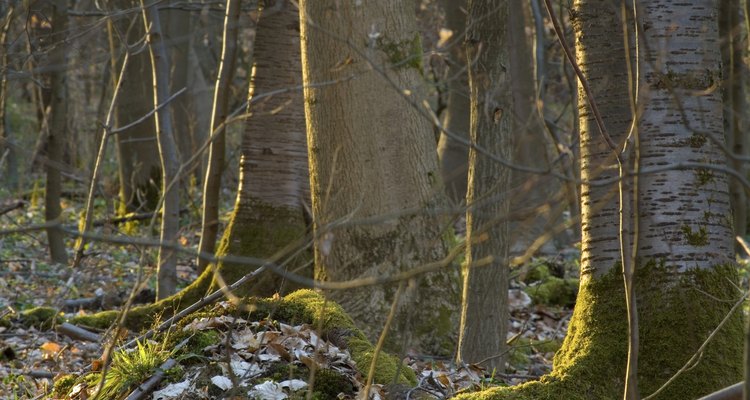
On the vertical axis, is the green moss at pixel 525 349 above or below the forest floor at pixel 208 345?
below

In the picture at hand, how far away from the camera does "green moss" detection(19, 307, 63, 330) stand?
7297mm

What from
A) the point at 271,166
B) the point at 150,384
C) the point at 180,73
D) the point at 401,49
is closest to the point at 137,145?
the point at 180,73

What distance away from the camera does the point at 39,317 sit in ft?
24.1

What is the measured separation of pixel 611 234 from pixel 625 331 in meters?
0.45

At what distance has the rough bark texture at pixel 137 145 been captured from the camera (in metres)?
13.7

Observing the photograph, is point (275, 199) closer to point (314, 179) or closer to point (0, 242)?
point (314, 179)

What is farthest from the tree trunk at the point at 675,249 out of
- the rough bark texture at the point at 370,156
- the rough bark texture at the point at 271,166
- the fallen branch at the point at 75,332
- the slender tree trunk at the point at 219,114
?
the fallen branch at the point at 75,332

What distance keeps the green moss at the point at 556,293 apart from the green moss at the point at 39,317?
14.6 feet

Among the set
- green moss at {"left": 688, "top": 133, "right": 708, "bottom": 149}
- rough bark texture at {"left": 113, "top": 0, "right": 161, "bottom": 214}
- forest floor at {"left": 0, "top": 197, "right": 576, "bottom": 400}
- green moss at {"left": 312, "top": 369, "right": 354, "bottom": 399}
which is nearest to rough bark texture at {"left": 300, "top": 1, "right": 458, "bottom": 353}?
forest floor at {"left": 0, "top": 197, "right": 576, "bottom": 400}

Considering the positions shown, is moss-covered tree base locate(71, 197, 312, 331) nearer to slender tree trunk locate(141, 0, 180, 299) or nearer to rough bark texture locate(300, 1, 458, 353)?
slender tree trunk locate(141, 0, 180, 299)

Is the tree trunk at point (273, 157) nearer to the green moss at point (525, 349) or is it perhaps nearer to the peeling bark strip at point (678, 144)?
the green moss at point (525, 349)

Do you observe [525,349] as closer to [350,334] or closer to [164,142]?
[350,334]

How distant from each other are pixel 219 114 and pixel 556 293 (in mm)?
3804

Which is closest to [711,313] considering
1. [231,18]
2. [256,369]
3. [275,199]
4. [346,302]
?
[256,369]
